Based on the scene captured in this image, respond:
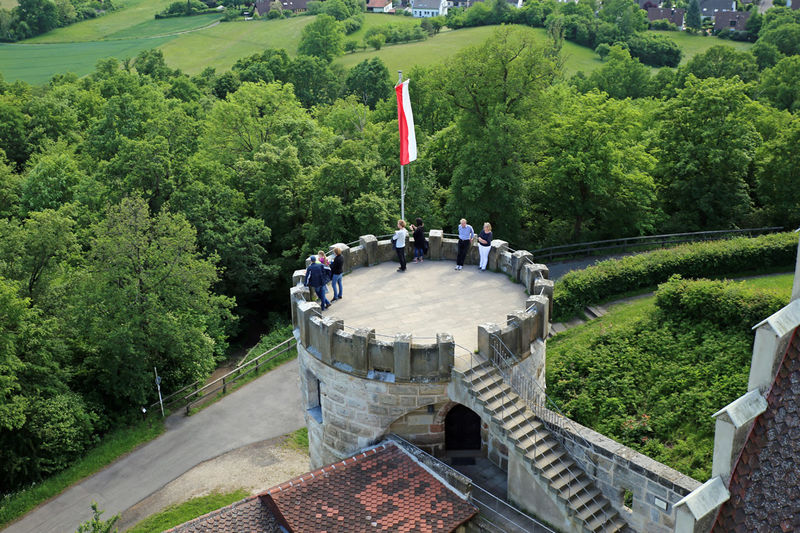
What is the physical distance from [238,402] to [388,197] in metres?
17.9

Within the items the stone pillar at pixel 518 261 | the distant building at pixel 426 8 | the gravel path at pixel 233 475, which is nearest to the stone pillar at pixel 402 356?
the stone pillar at pixel 518 261

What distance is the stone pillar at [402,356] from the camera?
22.5m

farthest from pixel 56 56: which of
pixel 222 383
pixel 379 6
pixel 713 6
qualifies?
pixel 713 6

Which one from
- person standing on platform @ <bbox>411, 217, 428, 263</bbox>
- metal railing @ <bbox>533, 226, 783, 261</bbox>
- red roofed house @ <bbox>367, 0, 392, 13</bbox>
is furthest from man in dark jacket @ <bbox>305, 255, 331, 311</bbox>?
red roofed house @ <bbox>367, 0, 392, 13</bbox>

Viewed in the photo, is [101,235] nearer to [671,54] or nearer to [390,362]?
[390,362]

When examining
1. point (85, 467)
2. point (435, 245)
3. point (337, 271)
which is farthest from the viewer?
point (85, 467)

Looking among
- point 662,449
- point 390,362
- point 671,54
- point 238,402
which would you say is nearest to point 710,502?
point 390,362

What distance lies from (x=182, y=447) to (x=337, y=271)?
14.4 m

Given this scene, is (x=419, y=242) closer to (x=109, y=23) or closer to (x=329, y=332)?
(x=329, y=332)

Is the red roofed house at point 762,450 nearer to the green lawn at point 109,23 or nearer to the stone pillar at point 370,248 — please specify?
the stone pillar at point 370,248

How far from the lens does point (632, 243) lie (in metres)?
52.4

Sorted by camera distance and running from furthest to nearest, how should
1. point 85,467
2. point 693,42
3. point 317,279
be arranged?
point 693,42
point 85,467
point 317,279

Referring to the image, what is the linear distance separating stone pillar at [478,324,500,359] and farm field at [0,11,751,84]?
81.8m

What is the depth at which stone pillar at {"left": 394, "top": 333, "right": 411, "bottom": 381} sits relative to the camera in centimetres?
2255
